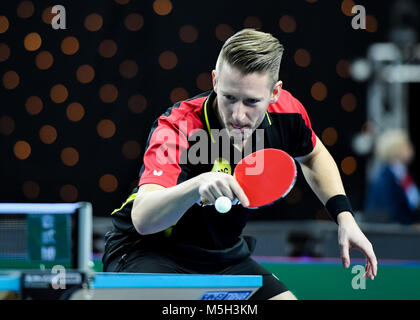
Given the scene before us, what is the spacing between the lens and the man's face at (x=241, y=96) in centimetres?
228

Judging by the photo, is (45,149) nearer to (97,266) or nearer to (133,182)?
(133,182)

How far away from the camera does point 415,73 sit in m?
6.94

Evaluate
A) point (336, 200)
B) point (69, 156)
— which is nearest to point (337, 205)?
point (336, 200)

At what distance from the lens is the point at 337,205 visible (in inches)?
104

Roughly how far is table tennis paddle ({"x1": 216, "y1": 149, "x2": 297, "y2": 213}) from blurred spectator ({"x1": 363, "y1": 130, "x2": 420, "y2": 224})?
3843 mm

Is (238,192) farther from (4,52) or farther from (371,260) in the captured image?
(4,52)

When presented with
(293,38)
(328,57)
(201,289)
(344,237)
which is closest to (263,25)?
(293,38)

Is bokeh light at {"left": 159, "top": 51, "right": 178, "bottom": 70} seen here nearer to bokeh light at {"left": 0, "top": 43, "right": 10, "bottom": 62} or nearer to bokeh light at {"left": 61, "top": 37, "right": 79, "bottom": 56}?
bokeh light at {"left": 61, "top": 37, "right": 79, "bottom": 56}

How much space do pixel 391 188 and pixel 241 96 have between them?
3.83m

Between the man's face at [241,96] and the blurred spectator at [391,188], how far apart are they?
139 inches

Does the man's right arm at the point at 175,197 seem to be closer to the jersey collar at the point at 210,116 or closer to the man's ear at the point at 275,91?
the jersey collar at the point at 210,116

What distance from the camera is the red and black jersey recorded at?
2385mm

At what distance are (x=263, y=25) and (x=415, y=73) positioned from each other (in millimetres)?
1767

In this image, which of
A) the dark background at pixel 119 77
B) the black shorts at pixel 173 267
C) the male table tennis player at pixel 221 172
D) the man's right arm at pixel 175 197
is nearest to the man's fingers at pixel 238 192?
the man's right arm at pixel 175 197
